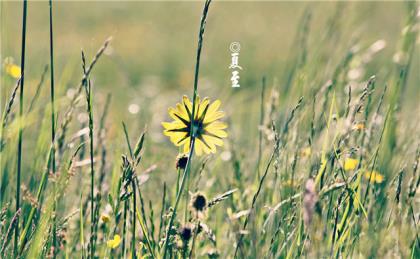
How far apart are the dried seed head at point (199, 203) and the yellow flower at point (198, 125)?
0.15m

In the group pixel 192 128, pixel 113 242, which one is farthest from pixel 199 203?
pixel 113 242

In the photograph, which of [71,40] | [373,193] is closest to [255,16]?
[71,40]

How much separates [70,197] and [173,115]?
1.12 m

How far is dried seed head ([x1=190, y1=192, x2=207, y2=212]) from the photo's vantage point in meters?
1.31

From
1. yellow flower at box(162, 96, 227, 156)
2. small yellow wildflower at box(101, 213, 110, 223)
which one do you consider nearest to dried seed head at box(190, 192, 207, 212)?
yellow flower at box(162, 96, 227, 156)

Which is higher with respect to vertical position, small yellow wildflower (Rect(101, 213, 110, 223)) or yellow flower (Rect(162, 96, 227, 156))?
yellow flower (Rect(162, 96, 227, 156))

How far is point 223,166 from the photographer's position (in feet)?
9.12

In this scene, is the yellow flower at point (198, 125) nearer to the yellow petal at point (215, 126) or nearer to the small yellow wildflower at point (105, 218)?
the yellow petal at point (215, 126)

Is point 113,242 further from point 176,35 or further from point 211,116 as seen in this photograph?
point 176,35

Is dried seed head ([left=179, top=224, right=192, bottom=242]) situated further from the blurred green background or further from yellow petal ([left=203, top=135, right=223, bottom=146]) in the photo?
the blurred green background

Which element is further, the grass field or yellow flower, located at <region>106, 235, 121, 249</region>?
yellow flower, located at <region>106, 235, 121, 249</region>

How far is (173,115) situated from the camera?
147 cm

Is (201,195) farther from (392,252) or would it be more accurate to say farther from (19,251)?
(392,252)

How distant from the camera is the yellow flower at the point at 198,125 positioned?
1.45 meters
